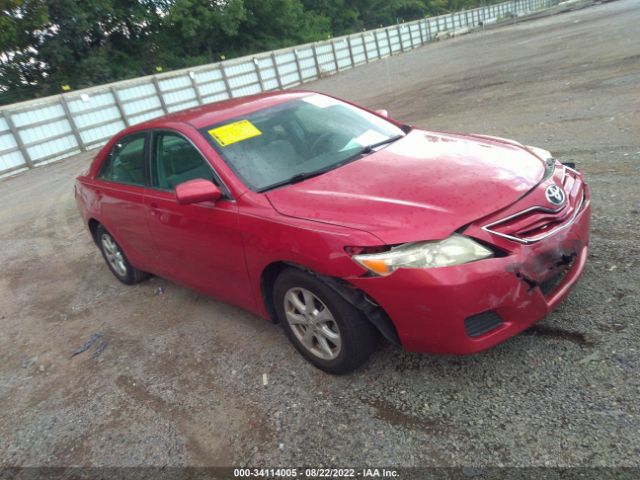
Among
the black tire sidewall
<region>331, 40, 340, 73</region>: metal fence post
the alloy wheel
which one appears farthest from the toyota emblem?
<region>331, 40, 340, 73</region>: metal fence post

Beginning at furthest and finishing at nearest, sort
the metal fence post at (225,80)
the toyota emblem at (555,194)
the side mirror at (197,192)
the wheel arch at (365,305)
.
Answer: the metal fence post at (225,80) → the side mirror at (197,192) → the toyota emblem at (555,194) → the wheel arch at (365,305)

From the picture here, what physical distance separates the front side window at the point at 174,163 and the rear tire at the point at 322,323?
1.00 m

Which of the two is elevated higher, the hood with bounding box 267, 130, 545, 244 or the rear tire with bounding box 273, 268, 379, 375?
the hood with bounding box 267, 130, 545, 244

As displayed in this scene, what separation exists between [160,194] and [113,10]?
3691 cm

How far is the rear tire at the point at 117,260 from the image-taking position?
5072mm

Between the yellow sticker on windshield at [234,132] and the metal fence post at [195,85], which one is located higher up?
the yellow sticker on windshield at [234,132]

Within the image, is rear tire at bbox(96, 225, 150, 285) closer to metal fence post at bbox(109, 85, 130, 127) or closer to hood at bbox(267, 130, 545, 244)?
hood at bbox(267, 130, 545, 244)

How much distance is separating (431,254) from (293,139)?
5.19ft

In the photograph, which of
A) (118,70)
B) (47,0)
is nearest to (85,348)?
(47,0)

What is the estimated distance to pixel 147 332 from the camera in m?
4.26

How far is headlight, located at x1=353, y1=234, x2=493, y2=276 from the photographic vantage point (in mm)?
2473

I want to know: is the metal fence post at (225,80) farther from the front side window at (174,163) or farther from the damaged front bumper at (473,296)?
the damaged front bumper at (473,296)

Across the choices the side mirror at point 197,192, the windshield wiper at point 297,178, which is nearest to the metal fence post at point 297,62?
the windshield wiper at point 297,178

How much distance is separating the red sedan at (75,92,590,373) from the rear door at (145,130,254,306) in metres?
0.01
